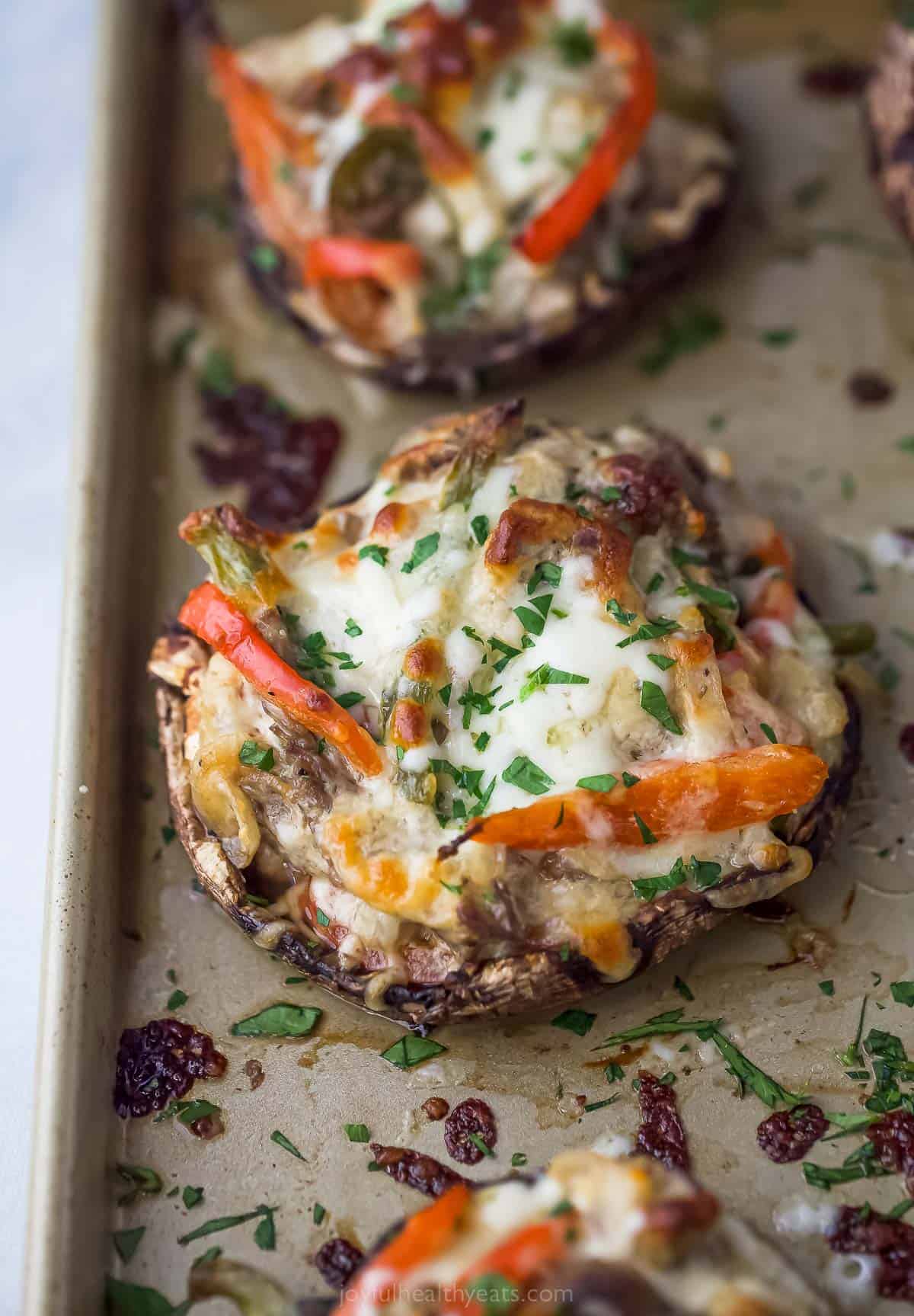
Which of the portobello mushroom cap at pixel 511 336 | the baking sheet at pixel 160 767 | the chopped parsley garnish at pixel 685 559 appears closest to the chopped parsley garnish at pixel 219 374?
the baking sheet at pixel 160 767

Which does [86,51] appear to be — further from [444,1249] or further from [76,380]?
[444,1249]

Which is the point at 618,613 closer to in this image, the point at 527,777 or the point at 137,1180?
the point at 527,777

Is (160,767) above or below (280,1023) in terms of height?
above

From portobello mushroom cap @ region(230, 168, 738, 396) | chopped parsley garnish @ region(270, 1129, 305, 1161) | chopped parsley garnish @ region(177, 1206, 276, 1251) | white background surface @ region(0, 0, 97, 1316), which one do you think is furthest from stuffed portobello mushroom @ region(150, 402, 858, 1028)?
white background surface @ region(0, 0, 97, 1316)

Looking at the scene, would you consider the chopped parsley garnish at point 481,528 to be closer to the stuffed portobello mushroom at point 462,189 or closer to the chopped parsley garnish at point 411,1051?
the stuffed portobello mushroom at point 462,189

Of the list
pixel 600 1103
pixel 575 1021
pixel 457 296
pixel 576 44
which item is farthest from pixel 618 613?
pixel 576 44

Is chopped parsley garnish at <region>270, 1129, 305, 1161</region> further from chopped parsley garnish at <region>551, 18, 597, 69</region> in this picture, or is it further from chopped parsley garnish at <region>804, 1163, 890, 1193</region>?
chopped parsley garnish at <region>551, 18, 597, 69</region>
